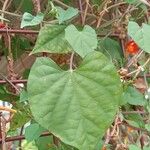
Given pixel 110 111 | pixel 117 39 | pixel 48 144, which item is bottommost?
pixel 48 144

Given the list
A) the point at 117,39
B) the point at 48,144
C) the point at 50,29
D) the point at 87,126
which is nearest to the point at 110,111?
the point at 87,126

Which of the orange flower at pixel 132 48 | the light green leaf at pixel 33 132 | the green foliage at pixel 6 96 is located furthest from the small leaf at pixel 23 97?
the orange flower at pixel 132 48

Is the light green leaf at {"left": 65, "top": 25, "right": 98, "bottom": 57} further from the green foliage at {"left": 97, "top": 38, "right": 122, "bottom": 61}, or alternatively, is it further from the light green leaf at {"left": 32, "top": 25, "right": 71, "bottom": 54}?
the green foliage at {"left": 97, "top": 38, "right": 122, "bottom": 61}

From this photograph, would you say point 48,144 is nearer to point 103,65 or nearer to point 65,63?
point 65,63

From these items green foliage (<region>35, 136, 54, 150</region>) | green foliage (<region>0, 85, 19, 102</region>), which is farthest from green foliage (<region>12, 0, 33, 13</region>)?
green foliage (<region>35, 136, 54, 150</region>)

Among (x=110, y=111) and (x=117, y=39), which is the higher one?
(x=117, y=39)

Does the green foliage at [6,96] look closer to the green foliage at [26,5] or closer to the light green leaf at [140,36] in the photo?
the green foliage at [26,5]
